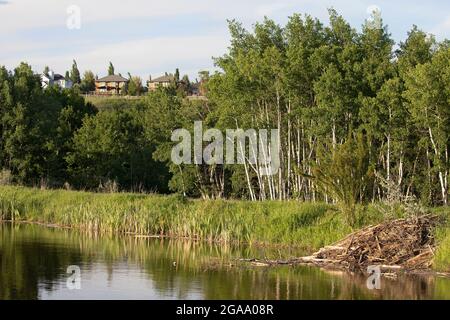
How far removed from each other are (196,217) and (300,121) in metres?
13.2

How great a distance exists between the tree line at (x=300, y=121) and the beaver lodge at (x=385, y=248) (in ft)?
9.25

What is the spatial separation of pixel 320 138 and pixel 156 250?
14126 millimetres

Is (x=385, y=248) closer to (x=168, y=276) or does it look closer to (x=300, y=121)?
(x=168, y=276)

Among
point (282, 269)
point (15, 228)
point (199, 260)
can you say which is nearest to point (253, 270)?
point (282, 269)

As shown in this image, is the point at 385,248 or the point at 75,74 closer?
the point at 385,248

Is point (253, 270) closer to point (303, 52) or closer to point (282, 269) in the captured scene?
point (282, 269)

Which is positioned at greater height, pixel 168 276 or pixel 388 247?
pixel 388 247

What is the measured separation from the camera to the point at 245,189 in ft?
199

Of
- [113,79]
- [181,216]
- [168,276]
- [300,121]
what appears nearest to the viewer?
[168,276]

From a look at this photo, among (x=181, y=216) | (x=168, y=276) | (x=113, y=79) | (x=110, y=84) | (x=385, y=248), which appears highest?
(x=113, y=79)

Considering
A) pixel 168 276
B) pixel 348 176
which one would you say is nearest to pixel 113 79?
pixel 348 176

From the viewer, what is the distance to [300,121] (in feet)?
156

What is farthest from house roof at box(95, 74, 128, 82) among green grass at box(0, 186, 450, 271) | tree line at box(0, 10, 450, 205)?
green grass at box(0, 186, 450, 271)

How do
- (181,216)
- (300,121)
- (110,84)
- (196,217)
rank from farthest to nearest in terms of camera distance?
1. (110,84)
2. (300,121)
3. (181,216)
4. (196,217)
